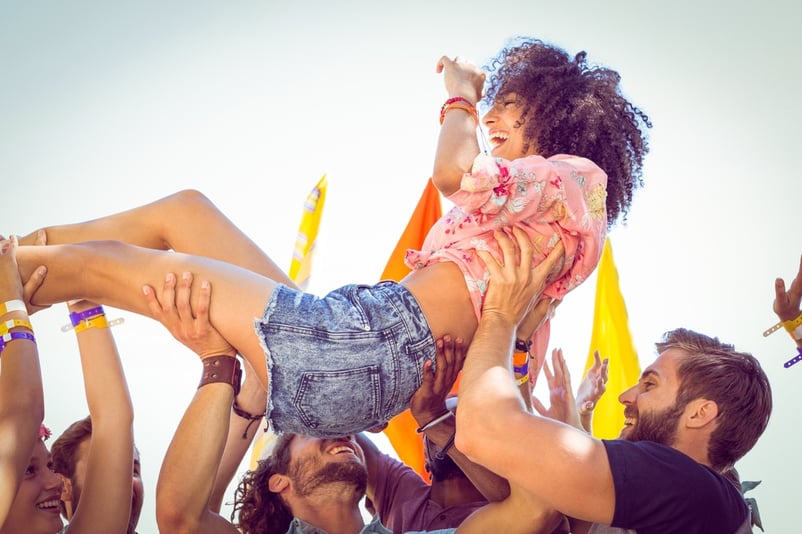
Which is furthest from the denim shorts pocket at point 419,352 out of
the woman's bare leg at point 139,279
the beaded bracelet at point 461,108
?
the beaded bracelet at point 461,108

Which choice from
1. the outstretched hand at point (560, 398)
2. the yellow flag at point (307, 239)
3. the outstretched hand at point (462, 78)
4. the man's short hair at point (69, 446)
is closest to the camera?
the outstretched hand at point (462, 78)

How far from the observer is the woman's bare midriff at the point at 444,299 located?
1.99 metres

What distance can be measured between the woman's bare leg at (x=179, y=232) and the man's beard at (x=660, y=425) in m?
1.06

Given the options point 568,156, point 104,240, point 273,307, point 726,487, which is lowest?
point 726,487

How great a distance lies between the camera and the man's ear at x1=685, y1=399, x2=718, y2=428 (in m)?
2.23

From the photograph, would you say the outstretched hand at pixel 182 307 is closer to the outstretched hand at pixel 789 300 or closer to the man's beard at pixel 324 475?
the man's beard at pixel 324 475

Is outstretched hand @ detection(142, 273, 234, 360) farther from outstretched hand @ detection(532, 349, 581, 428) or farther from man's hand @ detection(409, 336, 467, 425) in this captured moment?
outstretched hand @ detection(532, 349, 581, 428)

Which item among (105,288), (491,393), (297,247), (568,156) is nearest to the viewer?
(491,393)

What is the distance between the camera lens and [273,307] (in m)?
1.87

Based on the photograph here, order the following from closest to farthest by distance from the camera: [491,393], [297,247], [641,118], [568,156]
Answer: [491,393], [568,156], [641,118], [297,247]

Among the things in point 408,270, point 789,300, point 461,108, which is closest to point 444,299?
point 461,108

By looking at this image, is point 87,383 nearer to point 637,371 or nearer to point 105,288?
point 105,288

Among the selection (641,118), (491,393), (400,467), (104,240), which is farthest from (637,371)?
(104,240)

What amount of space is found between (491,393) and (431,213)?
245 cm
